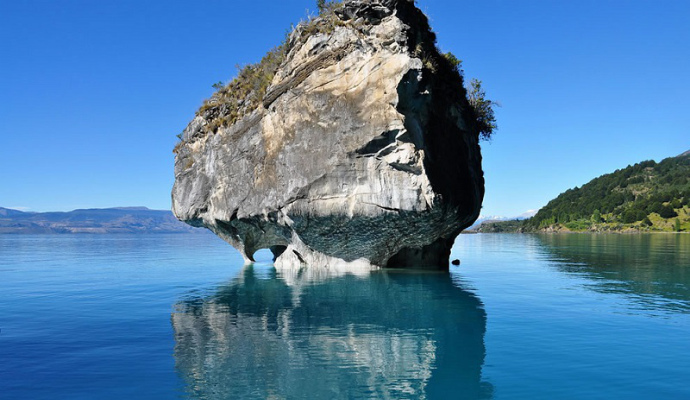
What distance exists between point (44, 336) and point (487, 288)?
1872cm

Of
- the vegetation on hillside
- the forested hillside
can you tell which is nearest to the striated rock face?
the vegetation on hillside

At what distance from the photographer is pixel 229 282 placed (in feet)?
90.5

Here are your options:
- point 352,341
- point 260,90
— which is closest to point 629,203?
point 260,90

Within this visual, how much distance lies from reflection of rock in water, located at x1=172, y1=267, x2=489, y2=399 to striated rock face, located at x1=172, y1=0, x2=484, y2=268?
5468 mm

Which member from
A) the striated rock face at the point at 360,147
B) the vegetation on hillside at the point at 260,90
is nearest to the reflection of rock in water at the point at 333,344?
the striated rock face at the point at 360,147

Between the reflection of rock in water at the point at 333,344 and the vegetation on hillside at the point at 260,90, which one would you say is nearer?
the reflection of rock in water at the point at 333,344

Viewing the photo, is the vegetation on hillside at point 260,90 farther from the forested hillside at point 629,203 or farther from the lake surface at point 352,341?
the forested hillside at point 629,203

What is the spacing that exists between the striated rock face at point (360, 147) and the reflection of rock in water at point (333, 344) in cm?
547

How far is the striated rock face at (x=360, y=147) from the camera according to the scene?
920 inches

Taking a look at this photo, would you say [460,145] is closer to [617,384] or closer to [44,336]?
[617,384]

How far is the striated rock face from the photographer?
920 inches

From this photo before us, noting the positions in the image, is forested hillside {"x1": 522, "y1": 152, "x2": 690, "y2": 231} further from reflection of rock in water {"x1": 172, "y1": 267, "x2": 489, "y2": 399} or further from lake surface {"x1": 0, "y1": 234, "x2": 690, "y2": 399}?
reflection of rock in water {"x1": 172, "y1": 267, "x2": 489, "y2": 399}

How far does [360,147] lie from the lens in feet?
78.3

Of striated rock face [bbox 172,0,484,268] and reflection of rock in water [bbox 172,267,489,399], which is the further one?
striated rock face [bbox 172,0,484,268]
